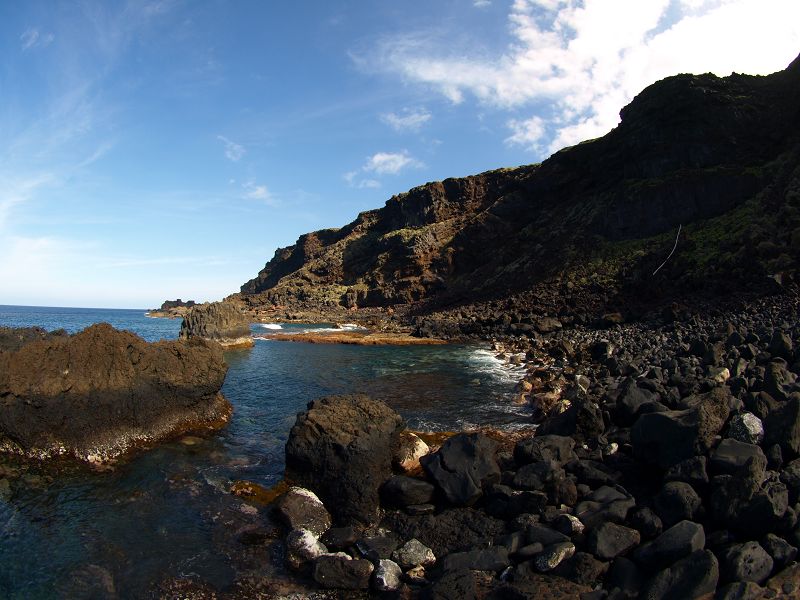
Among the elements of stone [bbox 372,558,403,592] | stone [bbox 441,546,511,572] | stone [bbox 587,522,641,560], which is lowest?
stone [bbox 372,558,403,592]

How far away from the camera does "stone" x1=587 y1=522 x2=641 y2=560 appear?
7.86m

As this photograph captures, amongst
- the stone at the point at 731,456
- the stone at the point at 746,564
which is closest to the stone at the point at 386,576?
the stone at the point at 746,564

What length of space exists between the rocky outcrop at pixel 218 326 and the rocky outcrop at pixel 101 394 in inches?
1211

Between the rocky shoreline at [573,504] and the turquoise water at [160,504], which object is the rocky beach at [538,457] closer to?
the rocky shoreline at [573,504]

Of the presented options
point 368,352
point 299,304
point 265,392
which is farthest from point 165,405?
point 299,304

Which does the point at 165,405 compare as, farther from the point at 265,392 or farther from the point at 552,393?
the point at 552,393

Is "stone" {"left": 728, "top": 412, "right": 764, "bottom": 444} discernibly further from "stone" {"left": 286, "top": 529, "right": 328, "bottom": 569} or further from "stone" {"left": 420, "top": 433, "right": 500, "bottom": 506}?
"stone" {"left": 286, "top": 529, "right": 328, "bottom": 569}

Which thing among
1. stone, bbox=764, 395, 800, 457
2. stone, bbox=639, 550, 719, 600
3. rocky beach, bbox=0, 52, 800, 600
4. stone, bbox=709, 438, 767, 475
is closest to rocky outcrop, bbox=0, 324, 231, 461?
rocky beach, bbox=0, 52, 800, 600

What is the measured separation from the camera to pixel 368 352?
43.7 metres

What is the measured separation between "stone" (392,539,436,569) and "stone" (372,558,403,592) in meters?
0.21

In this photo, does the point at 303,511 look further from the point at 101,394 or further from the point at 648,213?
the point at 648,213

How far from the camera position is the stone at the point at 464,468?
34.4 ft

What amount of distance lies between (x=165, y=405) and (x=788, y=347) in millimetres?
22634

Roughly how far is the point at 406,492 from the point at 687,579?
559 centimetres
